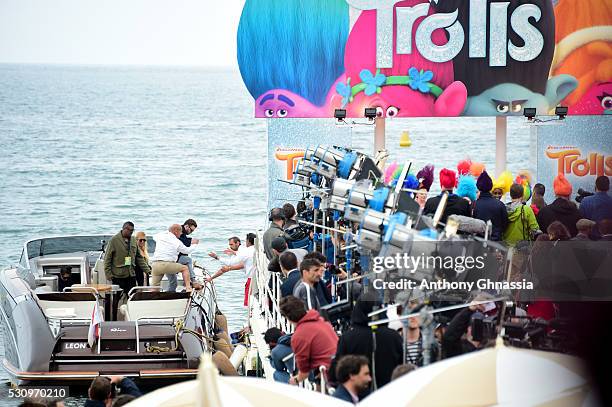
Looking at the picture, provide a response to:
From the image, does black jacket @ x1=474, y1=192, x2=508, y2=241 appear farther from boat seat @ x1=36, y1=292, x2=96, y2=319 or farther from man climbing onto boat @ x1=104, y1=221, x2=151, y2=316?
man climbing onto boat @ x1=104, y1=221, x2=151, y2=316

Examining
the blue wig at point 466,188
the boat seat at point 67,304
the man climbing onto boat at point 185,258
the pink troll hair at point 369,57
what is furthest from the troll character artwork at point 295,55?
the blue wig at point 466,188

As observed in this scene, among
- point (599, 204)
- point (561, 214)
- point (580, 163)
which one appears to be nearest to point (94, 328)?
point (561, 214)

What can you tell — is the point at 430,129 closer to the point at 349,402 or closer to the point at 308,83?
the point at 308,83

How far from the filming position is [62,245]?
59.8 ft

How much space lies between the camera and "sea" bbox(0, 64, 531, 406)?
53906 millimetres

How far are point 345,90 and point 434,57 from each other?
4.27 feet

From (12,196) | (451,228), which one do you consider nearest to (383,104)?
(451,228)

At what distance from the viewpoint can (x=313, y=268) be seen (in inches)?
412

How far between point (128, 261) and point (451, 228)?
820 cm

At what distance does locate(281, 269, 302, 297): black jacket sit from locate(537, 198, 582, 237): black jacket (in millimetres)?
2890

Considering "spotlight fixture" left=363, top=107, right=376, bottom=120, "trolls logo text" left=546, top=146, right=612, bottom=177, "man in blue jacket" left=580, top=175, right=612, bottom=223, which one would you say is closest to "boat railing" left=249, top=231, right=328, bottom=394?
"spotlight fixture" left=363, top=107, right=376, bottom=120

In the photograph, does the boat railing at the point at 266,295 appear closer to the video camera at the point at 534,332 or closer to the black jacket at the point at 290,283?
the black jacket at the point at 290,283

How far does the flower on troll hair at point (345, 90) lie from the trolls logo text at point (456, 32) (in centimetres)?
48

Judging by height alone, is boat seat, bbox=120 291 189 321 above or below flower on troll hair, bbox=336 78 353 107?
below
